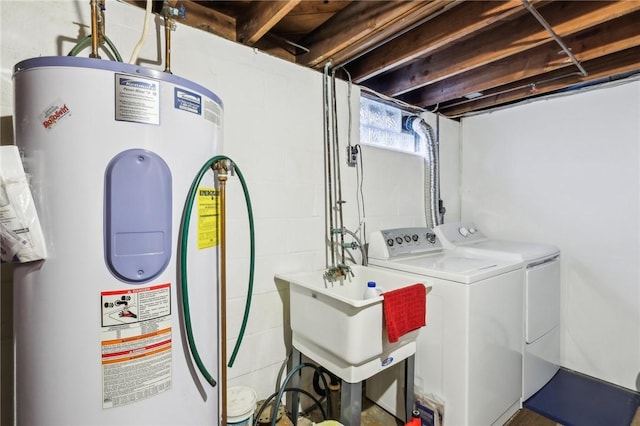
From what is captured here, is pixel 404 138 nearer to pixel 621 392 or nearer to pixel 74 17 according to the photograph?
pixel 74 17

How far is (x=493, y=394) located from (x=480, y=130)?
2.32 metres

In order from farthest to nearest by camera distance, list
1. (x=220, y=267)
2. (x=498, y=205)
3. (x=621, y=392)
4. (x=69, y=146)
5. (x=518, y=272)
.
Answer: (x=498, y=205)
(x=621, y=392)
(x=518, y=272)
(x=220, y=267)
(x=69, y=146)

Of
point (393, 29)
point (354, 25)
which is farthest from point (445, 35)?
point (354, 25)

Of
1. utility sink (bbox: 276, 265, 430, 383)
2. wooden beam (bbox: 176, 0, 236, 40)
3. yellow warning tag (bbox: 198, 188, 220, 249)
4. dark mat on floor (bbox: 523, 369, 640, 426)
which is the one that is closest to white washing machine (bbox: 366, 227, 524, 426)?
utility sink (bbox: 276, 265, 430, 383)

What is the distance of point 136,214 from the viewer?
88 cm

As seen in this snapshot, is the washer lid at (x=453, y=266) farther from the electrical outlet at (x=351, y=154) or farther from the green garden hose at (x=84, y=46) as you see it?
the green garden hose at (x=84, y=46)

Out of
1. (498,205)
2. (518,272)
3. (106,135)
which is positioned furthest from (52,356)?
(498,205)

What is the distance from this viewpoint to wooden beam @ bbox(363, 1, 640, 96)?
152cm

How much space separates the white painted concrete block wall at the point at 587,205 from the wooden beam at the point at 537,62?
0.48 m

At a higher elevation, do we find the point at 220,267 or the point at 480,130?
the point at 480,130

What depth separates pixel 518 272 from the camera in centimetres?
188

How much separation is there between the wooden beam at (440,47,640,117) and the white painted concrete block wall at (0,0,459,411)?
1.34 metres

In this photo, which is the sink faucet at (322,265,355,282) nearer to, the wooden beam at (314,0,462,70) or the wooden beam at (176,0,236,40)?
the wooden beam at (314,0,462,70)

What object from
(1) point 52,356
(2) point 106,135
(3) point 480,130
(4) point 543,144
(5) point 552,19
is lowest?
(1) point 52,356
